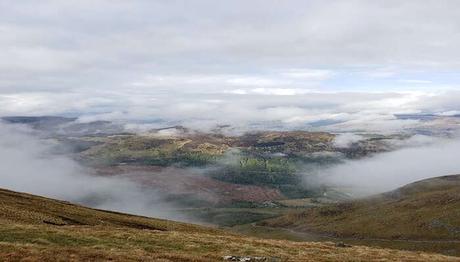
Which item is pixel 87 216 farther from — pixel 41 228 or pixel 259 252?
pixel 259 252

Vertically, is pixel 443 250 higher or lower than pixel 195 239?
lower

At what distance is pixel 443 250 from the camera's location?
188m

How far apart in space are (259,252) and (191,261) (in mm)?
13980

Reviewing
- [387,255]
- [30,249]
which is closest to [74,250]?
[30,249]

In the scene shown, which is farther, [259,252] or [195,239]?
[195,239]

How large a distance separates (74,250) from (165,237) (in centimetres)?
1929

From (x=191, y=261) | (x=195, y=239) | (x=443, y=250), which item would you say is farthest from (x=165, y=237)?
(x=443, y=250)

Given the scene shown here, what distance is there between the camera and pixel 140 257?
134 feet

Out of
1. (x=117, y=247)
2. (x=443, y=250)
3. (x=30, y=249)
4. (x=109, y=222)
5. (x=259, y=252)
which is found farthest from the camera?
(x=443, y=250)

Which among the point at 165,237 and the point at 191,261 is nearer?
the point at 191,261

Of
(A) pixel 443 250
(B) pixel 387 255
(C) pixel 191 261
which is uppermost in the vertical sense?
(C) pixel 191 261

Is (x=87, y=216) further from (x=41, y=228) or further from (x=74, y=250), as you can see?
(x=74, y=250)

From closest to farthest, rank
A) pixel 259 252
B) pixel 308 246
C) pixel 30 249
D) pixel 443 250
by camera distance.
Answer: pixel 30 249, pixel 259 252, pixel 308 246, pixel 443 250

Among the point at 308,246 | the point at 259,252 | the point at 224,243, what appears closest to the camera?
the point at 259,252
